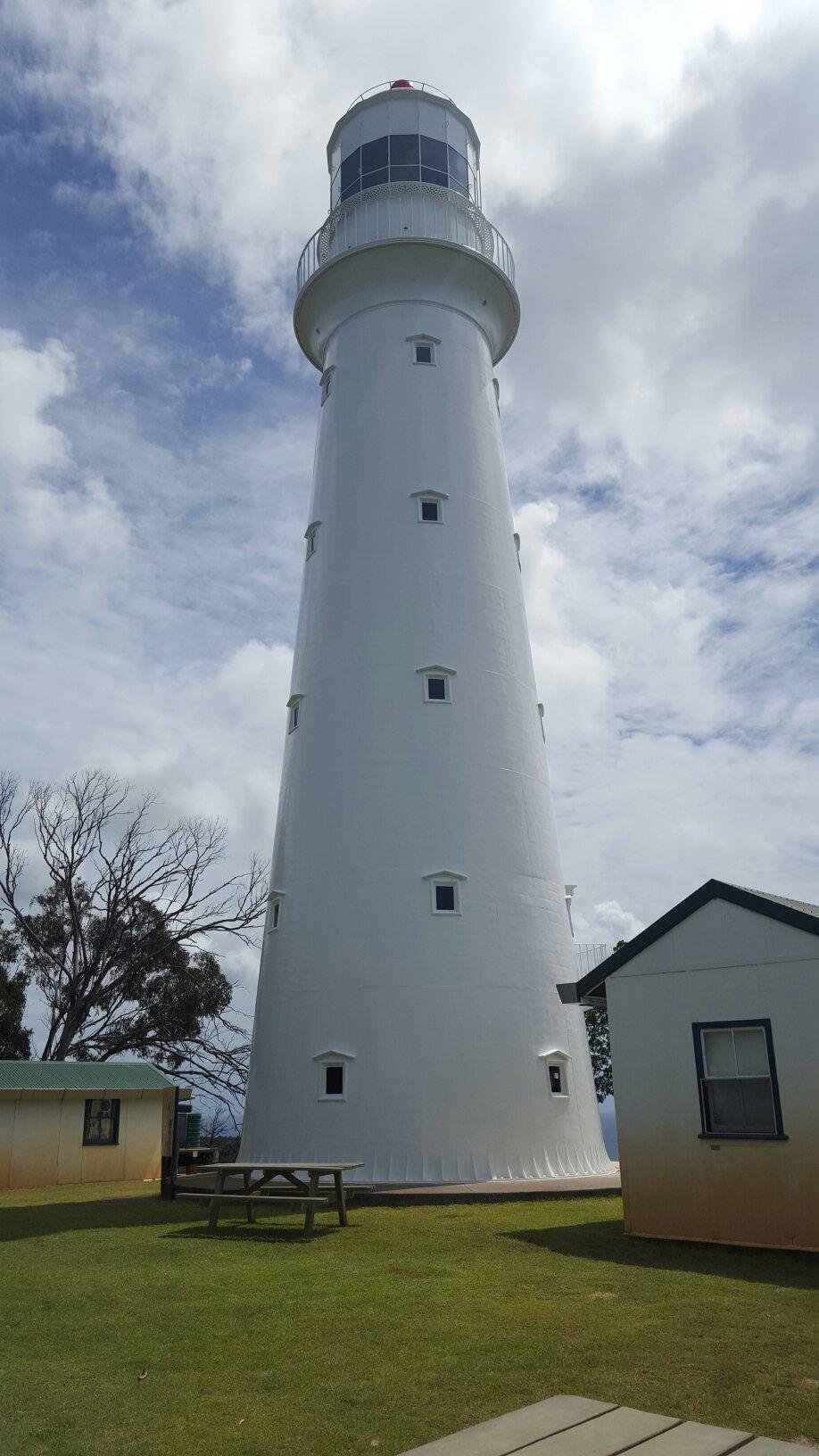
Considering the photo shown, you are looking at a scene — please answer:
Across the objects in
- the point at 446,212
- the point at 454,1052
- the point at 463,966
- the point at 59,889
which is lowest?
the point at 454,1052

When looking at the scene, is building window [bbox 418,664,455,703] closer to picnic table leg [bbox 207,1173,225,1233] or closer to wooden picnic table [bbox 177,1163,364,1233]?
wooden picnic table [bbox 177,1163,364,1233]

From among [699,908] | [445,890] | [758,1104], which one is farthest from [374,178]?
[758,1104]

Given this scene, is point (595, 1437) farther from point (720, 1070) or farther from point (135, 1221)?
point (135, 1221)

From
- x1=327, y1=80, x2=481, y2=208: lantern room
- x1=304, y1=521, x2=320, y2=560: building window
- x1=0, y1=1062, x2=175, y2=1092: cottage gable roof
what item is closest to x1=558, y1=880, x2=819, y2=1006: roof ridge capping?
x1=304, y1=521, x2=320, y2=560: building window

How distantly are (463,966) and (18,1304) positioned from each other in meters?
9.64

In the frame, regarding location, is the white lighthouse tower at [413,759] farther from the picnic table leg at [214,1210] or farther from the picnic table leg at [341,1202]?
the picnic table leg at [214,1210]

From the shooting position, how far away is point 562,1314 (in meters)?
7.20

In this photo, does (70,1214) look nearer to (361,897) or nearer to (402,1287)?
(361,897)

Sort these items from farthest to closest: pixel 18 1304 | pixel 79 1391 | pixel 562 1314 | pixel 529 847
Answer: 1. pixel 529 847
2. pixel 18 1304
3. pixel 562 1314
4. pixel 79 1391

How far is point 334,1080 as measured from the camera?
1648 centimetres

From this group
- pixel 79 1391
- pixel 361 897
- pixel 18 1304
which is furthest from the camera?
pixel 361 897

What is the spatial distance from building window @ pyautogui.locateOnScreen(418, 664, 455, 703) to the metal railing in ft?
30.6

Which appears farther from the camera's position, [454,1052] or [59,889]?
[59,889]

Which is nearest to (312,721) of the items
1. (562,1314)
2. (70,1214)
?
(70,1214)
